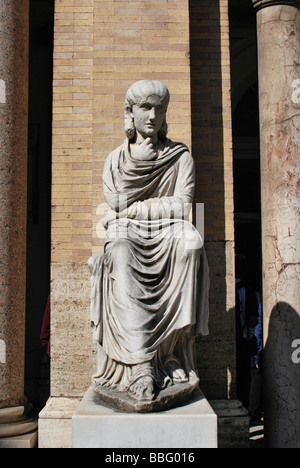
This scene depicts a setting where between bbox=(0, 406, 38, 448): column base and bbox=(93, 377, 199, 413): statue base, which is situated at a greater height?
bbox=(93, 377, 199, 413): statue base

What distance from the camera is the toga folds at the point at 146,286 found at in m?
4.70

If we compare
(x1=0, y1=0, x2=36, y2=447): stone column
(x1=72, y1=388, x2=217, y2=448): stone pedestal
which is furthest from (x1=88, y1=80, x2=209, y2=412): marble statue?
(x1=0, y1=0, x2=36, y2=447): stone column

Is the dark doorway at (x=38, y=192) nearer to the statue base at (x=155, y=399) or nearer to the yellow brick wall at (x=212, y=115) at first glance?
the yellow brick wall at (x=212, y=115)

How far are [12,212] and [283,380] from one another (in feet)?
10.0

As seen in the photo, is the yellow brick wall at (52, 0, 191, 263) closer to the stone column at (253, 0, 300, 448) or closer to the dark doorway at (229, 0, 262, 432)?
the stone column at (253, 0, 300, 448)

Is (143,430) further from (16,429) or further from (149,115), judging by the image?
(149,115)

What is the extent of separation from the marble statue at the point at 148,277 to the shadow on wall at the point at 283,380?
5.17 feet

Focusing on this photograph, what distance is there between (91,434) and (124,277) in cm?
114

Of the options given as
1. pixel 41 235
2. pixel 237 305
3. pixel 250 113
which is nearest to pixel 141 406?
pixel 237 305

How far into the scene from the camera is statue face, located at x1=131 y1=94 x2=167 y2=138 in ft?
16.6

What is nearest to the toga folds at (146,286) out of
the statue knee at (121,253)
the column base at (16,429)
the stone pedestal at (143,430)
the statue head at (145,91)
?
the statue knee at (121,253)

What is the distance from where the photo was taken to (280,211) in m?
6.41

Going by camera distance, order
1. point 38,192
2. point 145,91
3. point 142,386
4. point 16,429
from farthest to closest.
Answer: point 38,192
point 16,429
point 145,91
point 142,386

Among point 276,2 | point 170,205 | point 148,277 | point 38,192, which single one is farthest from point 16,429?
point 276,2
